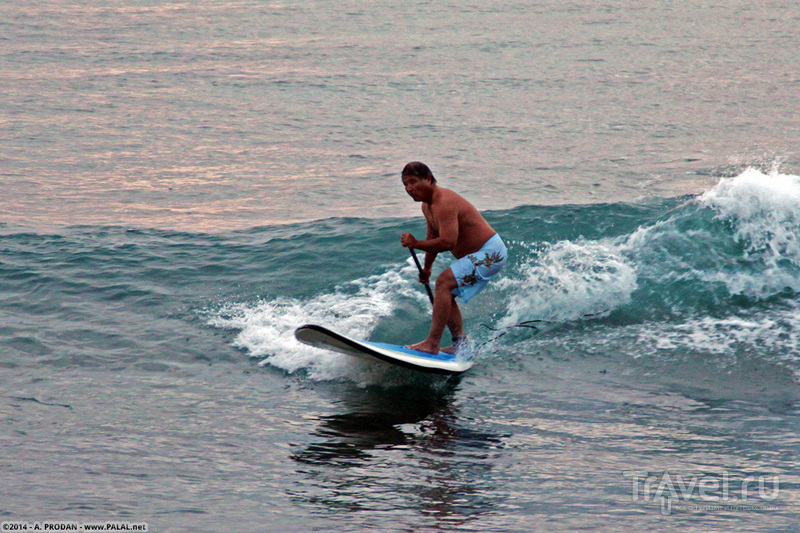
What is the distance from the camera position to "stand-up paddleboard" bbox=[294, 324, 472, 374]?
22.1ft

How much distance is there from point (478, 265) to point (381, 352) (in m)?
1.12

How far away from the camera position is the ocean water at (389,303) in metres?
5.11

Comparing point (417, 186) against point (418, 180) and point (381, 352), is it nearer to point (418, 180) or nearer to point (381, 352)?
point (418, 180)

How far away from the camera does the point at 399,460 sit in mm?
5500

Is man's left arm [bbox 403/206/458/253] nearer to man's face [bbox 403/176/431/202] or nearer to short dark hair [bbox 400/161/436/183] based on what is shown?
man's face [bbox 403/176/431/202]

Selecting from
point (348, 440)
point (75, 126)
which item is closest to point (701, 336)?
point (348, 440)

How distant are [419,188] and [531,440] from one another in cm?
221

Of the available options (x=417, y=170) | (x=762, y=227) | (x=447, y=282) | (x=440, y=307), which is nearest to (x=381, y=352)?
(x=440, y=307)

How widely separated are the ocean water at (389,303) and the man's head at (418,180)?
1.57 meters

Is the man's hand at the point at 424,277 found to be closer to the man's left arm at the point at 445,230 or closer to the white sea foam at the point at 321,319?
the man's left arm at the point at 445,230

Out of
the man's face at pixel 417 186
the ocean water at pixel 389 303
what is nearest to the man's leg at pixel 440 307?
the ocean water at pixel 389 303

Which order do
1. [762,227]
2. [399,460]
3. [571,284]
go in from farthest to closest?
[762,227] < [571,284] < [399,460]

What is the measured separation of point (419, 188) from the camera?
22.1 feet

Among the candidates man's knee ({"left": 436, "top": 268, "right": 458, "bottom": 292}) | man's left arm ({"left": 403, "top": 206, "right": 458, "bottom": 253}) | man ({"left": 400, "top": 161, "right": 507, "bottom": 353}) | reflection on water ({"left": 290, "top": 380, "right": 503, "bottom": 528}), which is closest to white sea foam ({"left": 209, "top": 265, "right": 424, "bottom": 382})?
reflection on water ({"left": 290, "top": 380, "right": 503, "bottom": 528})
